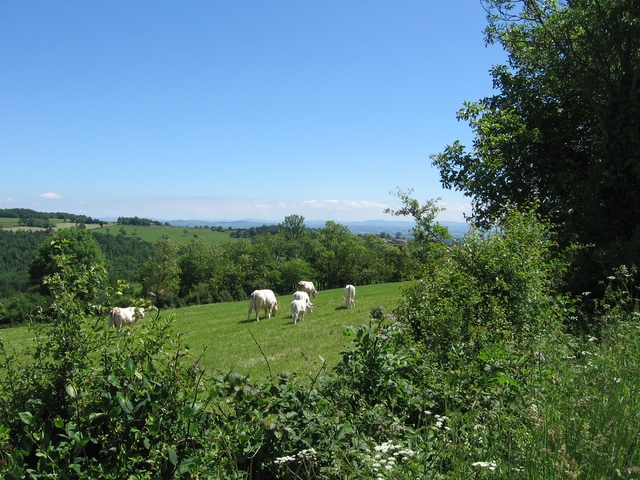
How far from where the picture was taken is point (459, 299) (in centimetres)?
709

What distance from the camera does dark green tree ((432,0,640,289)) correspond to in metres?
12.1

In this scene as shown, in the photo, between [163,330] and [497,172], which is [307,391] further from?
[497,172]

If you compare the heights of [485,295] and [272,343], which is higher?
[485,295]

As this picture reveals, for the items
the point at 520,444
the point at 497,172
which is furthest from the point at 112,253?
the point at 520,444

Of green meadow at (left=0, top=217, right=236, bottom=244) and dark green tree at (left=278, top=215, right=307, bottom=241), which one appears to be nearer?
dark green tree at (left=278, top=215, right=307, bottom=241)

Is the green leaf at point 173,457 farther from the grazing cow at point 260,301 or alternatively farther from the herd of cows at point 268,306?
the grazing cow at point 260,301

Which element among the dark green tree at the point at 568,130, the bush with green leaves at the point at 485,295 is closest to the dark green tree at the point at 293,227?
the dark green tree at the point at 568,130

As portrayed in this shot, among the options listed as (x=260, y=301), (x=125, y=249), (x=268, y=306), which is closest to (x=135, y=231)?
(x=125, y=249)

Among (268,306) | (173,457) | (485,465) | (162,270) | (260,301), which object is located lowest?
(162,270)

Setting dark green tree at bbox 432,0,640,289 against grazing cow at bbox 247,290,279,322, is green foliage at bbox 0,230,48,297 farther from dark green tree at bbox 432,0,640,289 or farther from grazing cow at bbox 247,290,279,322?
dark green tree at bbox 432,0,640,289

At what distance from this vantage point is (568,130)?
1524 centimetres

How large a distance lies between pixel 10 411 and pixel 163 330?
1.39 m

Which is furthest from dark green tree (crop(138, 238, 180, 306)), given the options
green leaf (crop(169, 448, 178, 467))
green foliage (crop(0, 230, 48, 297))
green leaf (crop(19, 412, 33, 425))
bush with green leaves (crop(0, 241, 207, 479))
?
green leaf (crop(169, 448, 178, 467))

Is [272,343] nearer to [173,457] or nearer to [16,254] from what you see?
[173,457]
